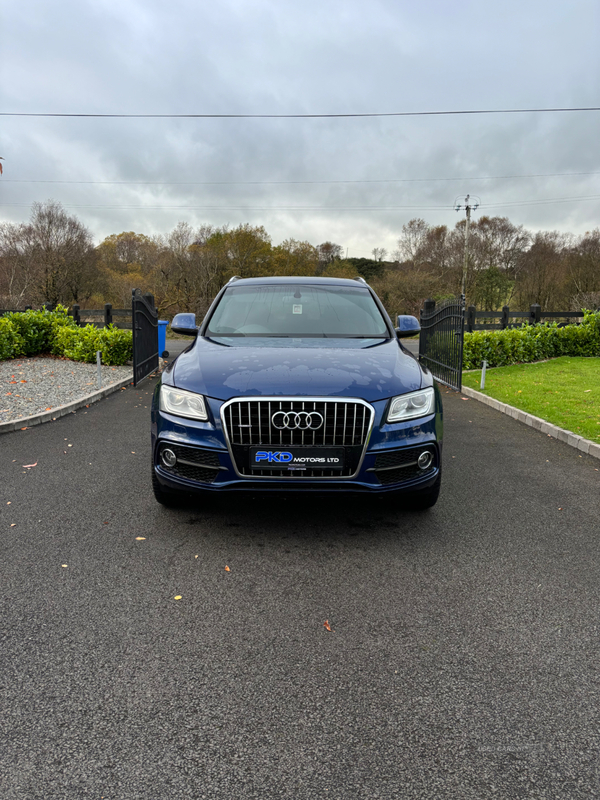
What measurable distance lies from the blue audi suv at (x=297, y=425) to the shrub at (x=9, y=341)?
11.4 m

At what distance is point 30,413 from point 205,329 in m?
4.11

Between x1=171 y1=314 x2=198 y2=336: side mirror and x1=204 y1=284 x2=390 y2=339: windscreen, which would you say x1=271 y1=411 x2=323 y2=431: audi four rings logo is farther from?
x1=171 y1=314 x2=198 y2=336: side mirror

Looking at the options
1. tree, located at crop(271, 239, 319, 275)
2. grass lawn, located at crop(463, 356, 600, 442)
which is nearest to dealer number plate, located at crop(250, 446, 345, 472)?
grass lawn, located at crop(463, 356, 600, 442)

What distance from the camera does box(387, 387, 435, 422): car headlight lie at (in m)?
3.77

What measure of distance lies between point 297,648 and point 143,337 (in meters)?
10.3

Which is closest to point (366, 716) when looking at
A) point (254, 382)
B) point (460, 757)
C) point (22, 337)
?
→ point (460, 757)

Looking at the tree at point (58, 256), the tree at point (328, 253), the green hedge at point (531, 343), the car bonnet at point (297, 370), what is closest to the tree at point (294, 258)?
the tree at point (328, 253)

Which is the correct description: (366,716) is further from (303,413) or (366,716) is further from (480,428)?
(480,428)

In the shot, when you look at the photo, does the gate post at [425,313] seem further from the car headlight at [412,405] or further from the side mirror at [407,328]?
the car headlight at [412,405]

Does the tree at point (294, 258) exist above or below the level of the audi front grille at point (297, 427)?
above

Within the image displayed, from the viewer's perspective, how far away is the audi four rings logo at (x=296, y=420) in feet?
11.9

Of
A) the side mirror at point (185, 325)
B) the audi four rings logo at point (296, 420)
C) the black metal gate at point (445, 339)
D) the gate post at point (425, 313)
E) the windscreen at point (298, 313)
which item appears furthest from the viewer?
the gate post at point (425, 313)

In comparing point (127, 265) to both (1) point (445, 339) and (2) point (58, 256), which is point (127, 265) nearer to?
(2) point (58, 256)

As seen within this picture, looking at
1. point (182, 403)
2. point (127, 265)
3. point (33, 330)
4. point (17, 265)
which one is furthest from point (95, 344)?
point (127, 265)
